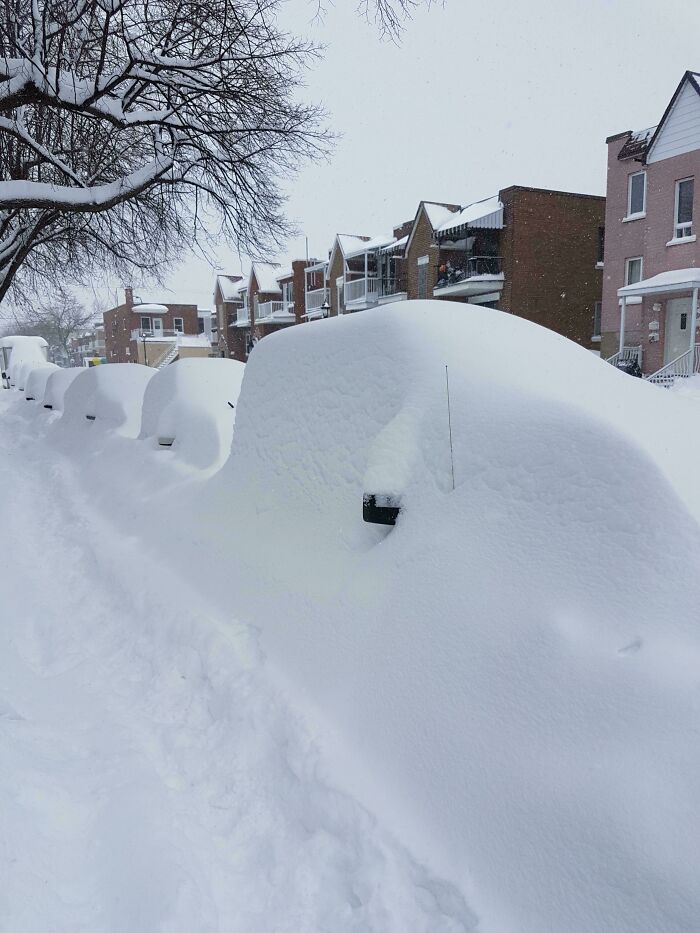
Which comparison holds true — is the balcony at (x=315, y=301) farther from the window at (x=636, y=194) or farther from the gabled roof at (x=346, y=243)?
the window at (x=636, y=194)

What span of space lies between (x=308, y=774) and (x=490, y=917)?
0.96 m

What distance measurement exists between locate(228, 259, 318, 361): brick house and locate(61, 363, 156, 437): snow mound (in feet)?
94.6

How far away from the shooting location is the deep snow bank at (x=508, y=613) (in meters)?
1.89

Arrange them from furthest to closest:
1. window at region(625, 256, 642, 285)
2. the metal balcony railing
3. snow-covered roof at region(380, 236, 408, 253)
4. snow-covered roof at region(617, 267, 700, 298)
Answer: snow-covered roof at region(380, 236, 408, 253)
the metal balcony railing
window at region(625, 256, 642, 285)
snow-covered roof at region(617, 267, 700, 298)

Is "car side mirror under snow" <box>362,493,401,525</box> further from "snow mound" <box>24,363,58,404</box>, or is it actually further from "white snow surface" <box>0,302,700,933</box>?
"snow mound" <box>24,363,58,404</box>

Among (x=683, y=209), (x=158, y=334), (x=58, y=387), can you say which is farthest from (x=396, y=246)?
(x=158, y=334)

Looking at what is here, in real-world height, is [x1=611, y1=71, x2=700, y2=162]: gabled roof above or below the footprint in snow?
above

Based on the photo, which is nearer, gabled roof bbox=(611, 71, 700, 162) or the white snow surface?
the white snow surface

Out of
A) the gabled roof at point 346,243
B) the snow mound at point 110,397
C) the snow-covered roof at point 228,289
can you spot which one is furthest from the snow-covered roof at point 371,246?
the snow mound at point 110,397

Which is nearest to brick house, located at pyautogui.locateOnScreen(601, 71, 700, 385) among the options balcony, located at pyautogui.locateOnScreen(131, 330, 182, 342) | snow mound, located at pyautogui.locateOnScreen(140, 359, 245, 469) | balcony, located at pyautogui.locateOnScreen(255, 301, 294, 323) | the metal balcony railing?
the metal balcony railing

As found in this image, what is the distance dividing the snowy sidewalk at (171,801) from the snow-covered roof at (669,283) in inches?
674

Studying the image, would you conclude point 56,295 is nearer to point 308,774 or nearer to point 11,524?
point 11,524

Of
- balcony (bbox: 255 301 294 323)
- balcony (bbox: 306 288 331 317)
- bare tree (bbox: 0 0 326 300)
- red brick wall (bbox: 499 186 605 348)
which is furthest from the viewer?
balcony (bbox: 255 301 294 323)

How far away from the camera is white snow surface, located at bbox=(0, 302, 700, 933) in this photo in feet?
6.48
